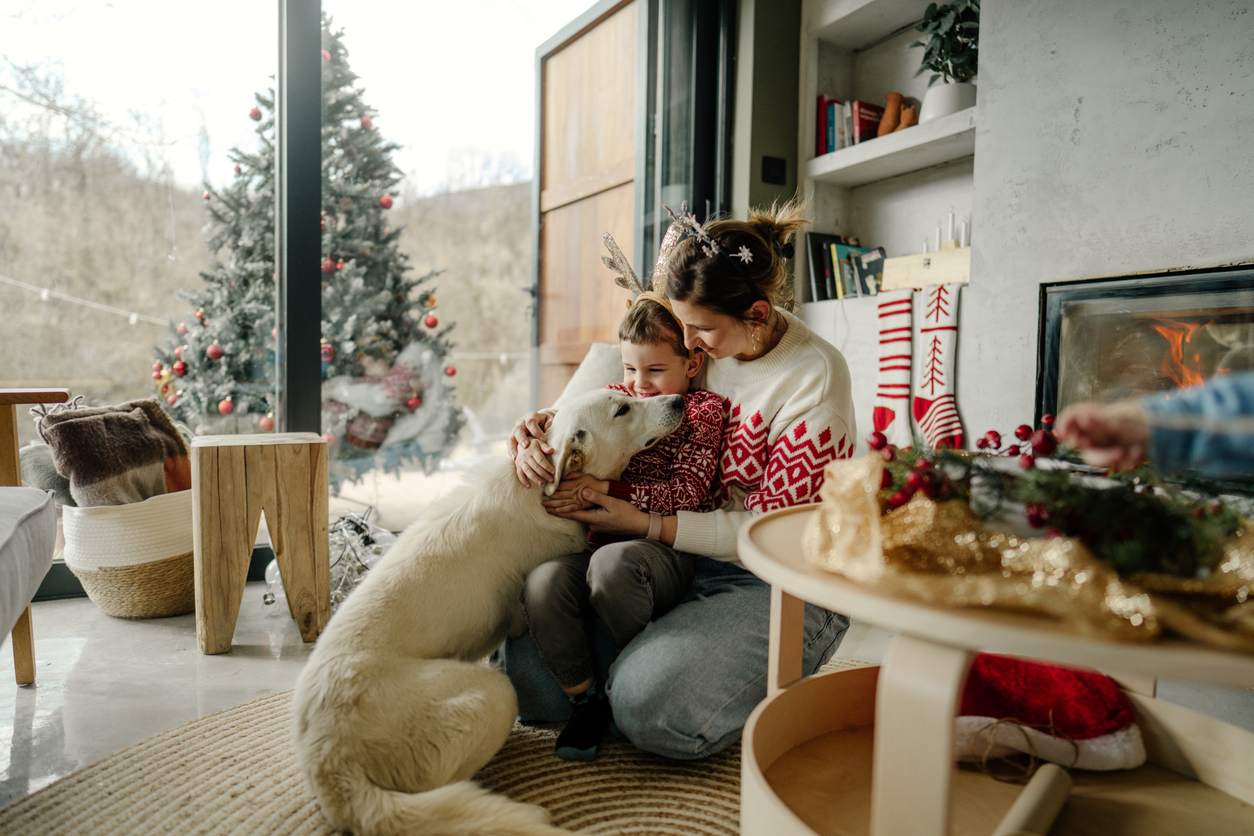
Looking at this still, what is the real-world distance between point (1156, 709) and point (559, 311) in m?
3.00

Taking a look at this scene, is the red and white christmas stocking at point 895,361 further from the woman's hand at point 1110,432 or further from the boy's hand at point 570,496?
the woman's hand at point 1110,432

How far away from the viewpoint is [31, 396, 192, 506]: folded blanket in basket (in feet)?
6.75

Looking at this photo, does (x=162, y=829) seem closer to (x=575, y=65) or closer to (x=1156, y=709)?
(x=1156, y=709)

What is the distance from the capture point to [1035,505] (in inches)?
27.8

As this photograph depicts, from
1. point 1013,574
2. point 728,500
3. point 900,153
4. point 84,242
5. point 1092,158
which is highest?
point 900,153

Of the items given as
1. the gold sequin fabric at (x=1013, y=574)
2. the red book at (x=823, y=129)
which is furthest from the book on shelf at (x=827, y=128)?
the gold sequin fabric at (x=1013, y=574)

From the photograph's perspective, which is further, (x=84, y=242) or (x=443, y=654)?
(x=84, y=242)

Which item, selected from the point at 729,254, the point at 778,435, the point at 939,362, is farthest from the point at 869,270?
the point at 778,435

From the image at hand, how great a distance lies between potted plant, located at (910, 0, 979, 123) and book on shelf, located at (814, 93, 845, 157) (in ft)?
1.67

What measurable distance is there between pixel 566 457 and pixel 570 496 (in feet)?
0.31

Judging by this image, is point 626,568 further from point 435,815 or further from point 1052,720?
point 1052,720

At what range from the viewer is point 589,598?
1.47 m

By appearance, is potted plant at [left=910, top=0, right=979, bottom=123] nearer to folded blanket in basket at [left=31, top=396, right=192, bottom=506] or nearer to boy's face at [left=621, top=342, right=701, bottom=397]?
boy's face at [left=621, top=342, right=701, bottom=397]

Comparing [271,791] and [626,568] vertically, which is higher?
[626,568]
